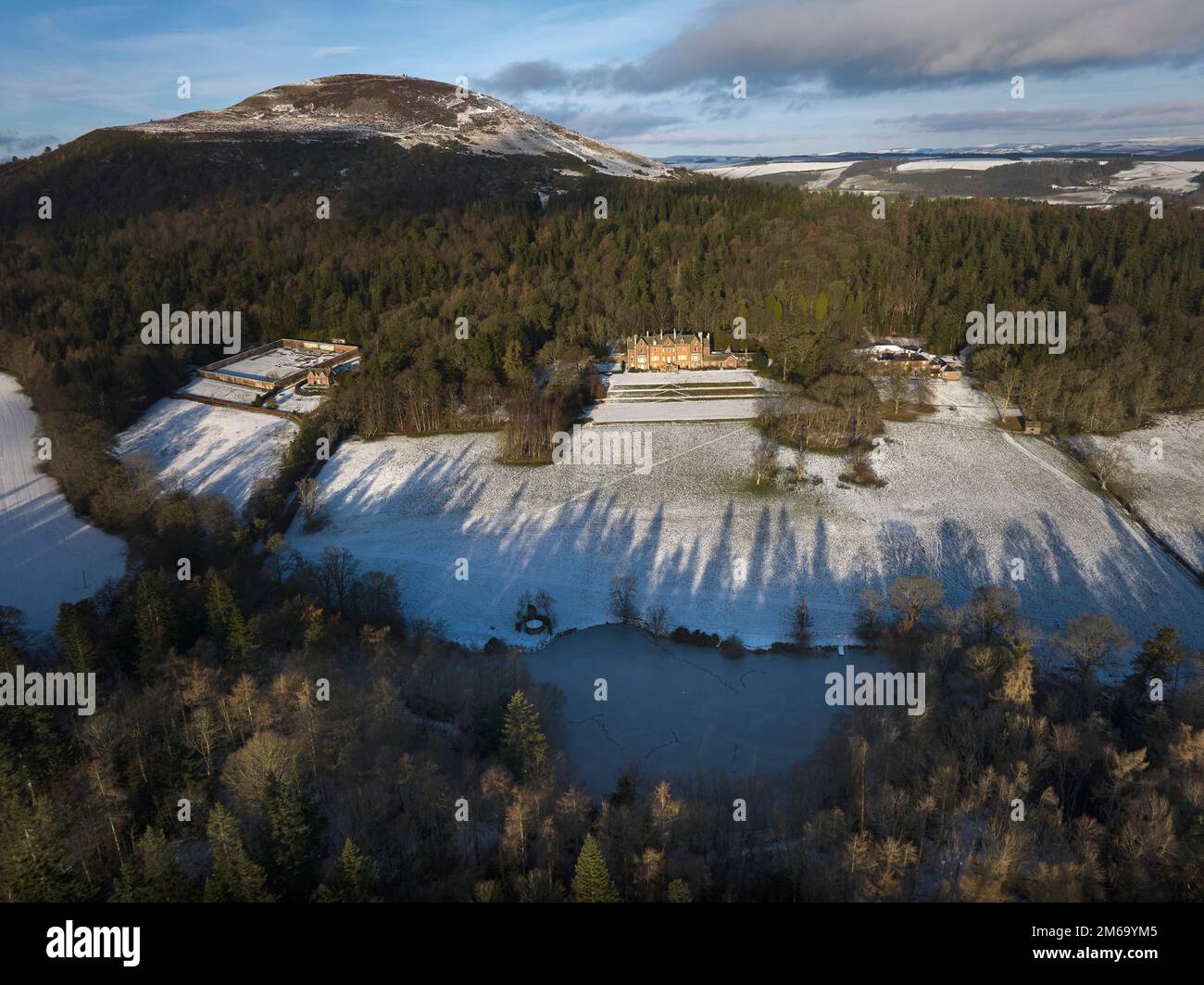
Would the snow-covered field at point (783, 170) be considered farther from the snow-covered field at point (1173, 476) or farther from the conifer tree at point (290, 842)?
the conifer tree at point (290, 842)

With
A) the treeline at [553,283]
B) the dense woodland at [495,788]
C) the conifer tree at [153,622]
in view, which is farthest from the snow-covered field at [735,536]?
the conifer tree at [153,622]

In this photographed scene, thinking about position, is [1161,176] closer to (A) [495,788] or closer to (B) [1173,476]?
(B) [1173,476]

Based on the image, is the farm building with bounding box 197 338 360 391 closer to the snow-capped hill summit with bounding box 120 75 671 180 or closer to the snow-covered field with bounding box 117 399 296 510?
the snow-covered field with bounding box 117 399 296 510

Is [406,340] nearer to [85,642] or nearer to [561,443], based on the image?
[561,443]
